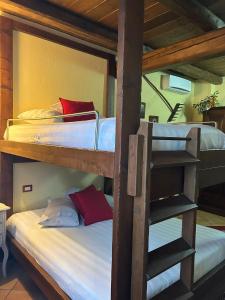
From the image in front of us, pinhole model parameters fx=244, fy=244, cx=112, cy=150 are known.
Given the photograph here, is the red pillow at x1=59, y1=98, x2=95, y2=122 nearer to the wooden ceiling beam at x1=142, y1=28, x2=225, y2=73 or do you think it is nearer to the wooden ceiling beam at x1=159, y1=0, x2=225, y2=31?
the wooden ceiling beam at x1=142, y1=28, x2=225, y2=73

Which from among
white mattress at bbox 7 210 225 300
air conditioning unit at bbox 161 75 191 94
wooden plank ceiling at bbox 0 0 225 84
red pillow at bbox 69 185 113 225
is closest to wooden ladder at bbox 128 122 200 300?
white mattress at bbox 7 210 225 300

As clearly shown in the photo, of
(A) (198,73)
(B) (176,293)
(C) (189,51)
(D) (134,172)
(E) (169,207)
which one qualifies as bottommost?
(B) (176,293)

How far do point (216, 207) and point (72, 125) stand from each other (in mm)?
3835

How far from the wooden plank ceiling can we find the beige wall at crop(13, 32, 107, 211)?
→ 331 millimetres

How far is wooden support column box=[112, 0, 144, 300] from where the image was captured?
3.71 ft

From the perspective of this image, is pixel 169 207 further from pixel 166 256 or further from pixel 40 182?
pixel 40 182

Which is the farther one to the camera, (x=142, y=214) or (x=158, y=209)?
(x=158, y=209)

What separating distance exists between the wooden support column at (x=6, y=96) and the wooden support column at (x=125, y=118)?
193cm

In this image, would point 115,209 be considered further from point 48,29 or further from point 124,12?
point 48,29

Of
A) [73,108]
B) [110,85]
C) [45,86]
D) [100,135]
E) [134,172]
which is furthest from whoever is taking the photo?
[110,85]

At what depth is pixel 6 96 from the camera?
266cm

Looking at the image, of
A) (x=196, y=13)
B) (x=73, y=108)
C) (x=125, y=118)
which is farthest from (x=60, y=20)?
(x=125, y=118)

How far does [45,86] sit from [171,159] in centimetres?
221

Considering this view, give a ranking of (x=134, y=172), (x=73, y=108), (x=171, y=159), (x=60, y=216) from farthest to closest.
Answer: (x=73, y=108) → (x=60, y=216) → (x=171, y=159) → (x=134, y=172)
